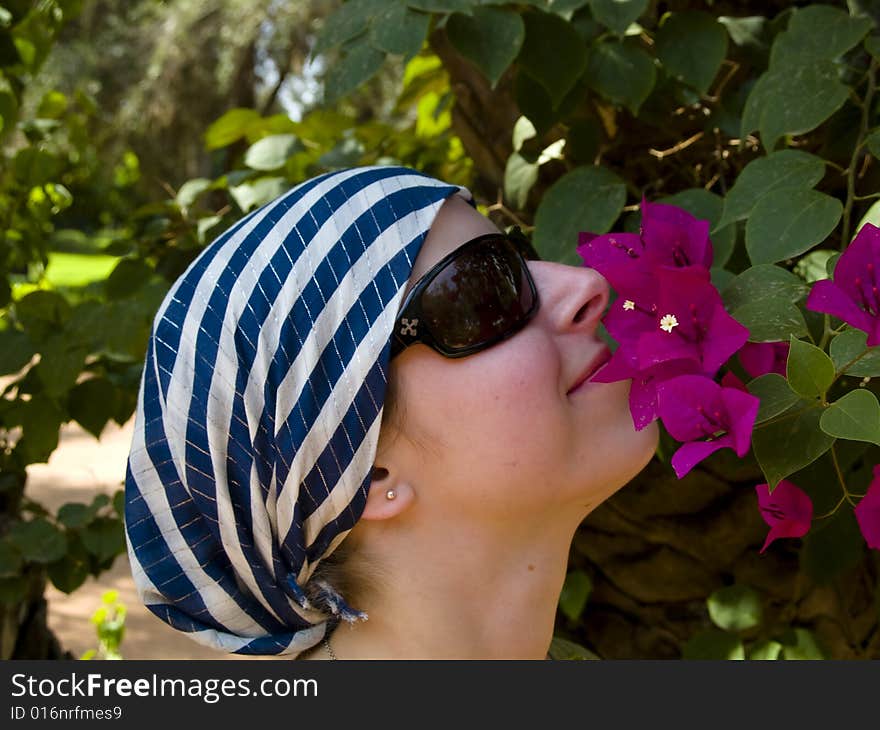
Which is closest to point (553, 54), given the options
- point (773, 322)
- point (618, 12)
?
point (618, 12)

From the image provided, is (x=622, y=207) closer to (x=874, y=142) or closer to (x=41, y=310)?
(x=874, y=142)

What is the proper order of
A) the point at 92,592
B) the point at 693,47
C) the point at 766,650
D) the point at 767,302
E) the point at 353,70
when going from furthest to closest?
1. the point at 92,592
2. the point at 766,650
3. the point at 693,47
4. the point at 353,70
5. the point at 767,302

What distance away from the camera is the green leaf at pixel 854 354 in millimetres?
752

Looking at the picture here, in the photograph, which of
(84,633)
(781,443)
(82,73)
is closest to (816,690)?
(781,443)

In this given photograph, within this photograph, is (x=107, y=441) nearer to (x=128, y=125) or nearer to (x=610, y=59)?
(x=128, y=125)

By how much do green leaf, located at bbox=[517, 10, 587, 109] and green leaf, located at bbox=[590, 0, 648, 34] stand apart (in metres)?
0.04

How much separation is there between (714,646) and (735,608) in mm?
71

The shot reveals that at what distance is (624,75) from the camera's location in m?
1.25

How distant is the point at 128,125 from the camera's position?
32.1 ft

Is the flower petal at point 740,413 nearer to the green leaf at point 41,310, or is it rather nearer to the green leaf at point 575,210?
the green leaf at point 575,210

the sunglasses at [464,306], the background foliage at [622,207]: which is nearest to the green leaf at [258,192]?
the background foliage at [622,207]

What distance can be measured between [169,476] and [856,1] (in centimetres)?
87

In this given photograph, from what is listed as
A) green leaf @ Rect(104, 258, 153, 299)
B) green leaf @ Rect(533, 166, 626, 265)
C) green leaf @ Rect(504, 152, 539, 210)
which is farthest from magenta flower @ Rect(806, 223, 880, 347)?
green leaf @ Rect(104, 258, 153, 299)

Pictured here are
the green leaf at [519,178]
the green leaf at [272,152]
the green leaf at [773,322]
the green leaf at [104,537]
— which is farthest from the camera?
the green leaf at [104,537]
